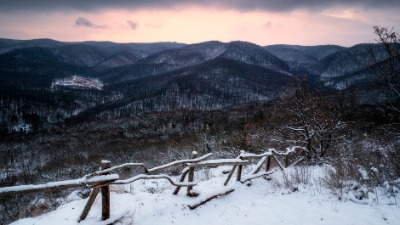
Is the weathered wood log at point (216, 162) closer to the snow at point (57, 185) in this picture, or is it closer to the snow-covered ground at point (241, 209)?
the snow-covered ground at point (241, 209)

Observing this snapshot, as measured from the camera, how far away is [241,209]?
653 centimetres

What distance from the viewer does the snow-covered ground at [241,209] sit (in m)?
5.46

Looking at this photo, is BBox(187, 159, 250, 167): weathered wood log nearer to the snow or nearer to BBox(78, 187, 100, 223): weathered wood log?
the snow

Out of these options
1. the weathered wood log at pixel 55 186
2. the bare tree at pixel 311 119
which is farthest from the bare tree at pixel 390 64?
the weathered wood log at pixel 55 186

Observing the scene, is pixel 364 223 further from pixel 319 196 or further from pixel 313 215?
pixel 319 196

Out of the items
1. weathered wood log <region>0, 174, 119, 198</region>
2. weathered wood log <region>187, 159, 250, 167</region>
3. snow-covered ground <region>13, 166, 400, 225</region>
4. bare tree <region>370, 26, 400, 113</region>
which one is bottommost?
snow-covered ground <region>13, 166, 400, 225</region>

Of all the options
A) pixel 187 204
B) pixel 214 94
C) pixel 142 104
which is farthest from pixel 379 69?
pixel 214 94

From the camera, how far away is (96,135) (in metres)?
90.7

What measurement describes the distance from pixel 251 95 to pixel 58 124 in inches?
4656

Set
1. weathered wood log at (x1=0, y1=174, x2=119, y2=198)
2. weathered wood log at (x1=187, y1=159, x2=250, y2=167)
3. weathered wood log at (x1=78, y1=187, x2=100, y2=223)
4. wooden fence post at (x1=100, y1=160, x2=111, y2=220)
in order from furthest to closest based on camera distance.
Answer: weathered wood log at (x1=187, y1=159, x2=250, y2=167), wooden fence post at (x1=100, y1=160, x2=111, y2=220), weathered wood log at (x1=78, y1=187, x2=100, y2=223), weathered wood log at (x1=0, y1=174, x2=119, y2=198)

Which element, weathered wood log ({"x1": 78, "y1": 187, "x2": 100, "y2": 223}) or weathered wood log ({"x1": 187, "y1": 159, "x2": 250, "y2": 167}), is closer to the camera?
weathered wood log ({"x1": 78, "y1": 187, "x2": 100, "y2": 223})

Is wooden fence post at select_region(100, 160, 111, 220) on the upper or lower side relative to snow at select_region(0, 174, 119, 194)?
lower

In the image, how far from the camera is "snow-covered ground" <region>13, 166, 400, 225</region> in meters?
5.46

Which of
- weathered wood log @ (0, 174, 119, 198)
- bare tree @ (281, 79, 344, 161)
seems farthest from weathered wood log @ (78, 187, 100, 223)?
bare tree @ (281, 79, 344, 161)
